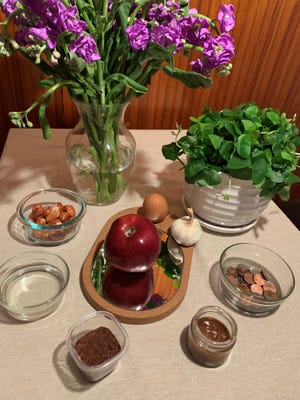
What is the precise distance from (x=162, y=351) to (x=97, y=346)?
0.10 m

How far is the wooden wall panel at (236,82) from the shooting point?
3.13 ft

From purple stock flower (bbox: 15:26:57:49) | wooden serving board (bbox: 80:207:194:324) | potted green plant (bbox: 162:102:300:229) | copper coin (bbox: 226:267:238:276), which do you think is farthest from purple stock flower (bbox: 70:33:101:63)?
copper coin (bbox: 226:267:238:276)

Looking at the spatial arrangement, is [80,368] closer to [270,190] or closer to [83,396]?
[83,396]

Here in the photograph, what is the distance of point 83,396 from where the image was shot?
0.47 meters

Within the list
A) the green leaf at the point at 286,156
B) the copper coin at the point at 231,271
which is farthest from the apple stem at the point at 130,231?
the green leaf at the point at 286,156

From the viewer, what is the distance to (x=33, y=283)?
620 mm

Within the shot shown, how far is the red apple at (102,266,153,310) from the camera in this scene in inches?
23.3

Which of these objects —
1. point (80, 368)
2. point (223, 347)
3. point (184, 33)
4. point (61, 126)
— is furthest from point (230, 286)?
point (61, 126)

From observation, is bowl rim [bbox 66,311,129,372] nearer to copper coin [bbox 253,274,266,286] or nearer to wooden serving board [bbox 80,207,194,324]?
wooden serving board [bbox 80,207,194,324]

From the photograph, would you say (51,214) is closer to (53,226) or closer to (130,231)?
(53,226)

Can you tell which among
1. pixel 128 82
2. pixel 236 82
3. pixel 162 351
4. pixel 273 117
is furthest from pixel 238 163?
pixel 236 82

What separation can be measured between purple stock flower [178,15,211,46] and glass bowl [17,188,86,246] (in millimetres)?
388

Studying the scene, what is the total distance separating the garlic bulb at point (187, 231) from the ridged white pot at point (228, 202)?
0.05 m

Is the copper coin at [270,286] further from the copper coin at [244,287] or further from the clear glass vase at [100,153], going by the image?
the clear glass vase at [100,153]
